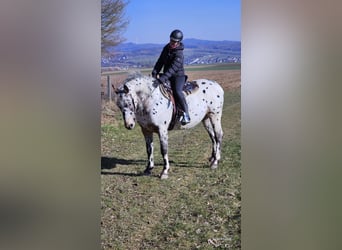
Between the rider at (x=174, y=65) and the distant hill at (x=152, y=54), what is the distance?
0.03 meters

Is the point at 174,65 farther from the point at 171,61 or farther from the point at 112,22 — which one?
the point at 112,22

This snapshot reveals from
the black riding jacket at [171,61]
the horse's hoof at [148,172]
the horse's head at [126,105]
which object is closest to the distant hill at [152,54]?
the black riding jacket at [171,61]

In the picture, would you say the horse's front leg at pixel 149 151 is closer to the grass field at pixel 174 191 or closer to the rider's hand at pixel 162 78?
the grass field at pixel 174 191

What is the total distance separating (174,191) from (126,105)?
Answer: 1.64 feet

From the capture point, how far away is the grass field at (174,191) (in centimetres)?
Result: 214

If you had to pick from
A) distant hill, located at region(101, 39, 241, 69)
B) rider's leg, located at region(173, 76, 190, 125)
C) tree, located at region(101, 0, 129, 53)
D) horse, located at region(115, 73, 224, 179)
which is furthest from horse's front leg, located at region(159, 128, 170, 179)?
tree, located at region(101, 0, 129, 53)

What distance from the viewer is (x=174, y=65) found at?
2.18 meters

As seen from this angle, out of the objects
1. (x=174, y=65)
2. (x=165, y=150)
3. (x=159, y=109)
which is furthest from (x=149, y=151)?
(x=174, y=65)

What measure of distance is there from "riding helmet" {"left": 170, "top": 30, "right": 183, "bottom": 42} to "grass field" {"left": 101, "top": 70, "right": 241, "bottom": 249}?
0.19 m
